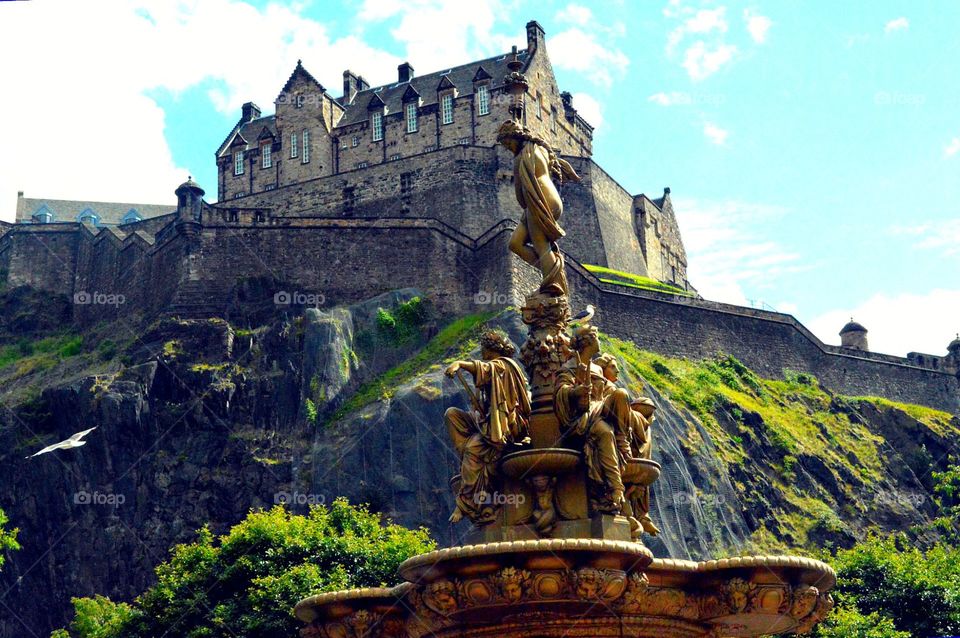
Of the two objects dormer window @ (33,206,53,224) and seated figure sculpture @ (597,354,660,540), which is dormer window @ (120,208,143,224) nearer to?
dormer window @ (33,206,53,224)

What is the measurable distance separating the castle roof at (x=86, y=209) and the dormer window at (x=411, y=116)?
23.6 meters

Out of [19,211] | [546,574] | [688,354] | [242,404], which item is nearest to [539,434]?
[546,574]

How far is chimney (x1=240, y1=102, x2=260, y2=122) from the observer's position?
81.9 metres

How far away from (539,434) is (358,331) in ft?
143

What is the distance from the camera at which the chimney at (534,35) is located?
74.9 metres

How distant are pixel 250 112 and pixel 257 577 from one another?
5362 centimetres

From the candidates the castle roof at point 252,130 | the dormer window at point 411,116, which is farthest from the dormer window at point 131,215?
the dormer window at point 411,116

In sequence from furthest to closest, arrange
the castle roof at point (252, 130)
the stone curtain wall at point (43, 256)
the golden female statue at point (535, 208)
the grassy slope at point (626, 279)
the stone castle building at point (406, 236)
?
the castle roof at point (252, 130)
the stone curtain wall at point (43, 256)
the grassy slope at point (626, 279)
the stone castle building at point (406, 236)
the golden female statue at point (535, 208)

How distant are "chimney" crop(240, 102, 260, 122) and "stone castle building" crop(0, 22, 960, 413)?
0.09 m

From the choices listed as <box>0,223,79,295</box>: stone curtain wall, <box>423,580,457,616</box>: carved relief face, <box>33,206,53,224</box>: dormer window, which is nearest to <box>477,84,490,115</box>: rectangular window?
<box>0,223,79,295</box>: stone curtain wall

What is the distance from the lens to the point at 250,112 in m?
82.2

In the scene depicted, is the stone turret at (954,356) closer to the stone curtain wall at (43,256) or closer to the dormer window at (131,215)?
the stone curtain wall at (43,256)

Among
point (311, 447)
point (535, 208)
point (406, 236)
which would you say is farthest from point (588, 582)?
point (406, 236)

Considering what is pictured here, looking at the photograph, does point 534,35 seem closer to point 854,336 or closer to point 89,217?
point 854,336
